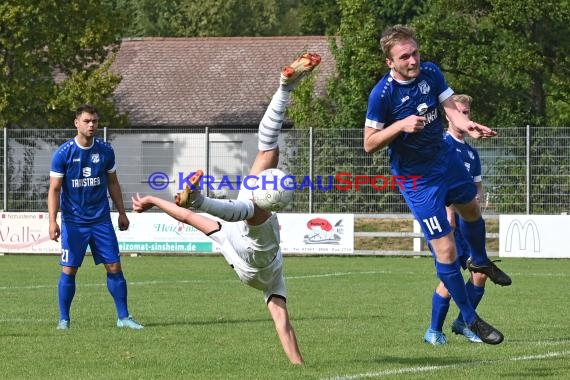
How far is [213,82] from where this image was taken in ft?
156

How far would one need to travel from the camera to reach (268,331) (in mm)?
11680

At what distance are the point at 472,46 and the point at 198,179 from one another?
25863mm

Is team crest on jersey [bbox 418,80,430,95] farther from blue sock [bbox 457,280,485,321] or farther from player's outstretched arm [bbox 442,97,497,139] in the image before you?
blue sock [bbox 457,280,485,321]

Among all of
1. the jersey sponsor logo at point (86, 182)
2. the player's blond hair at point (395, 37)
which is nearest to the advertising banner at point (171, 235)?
the jersey sponsor logo at point (86, 182)

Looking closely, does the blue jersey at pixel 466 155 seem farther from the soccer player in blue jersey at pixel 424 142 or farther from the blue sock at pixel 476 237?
the soccer player in blue jersey at pixel 424 142

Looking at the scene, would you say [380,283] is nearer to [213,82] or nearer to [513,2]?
[513,2]

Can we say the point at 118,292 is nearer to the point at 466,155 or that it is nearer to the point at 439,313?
the point at 439,313

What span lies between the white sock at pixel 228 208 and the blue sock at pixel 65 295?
4.66m

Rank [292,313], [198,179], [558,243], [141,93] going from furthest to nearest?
[141,93], [558,243], [292,313], [198,179]

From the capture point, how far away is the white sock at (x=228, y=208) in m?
7.74

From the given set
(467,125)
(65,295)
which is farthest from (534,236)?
(467,125)

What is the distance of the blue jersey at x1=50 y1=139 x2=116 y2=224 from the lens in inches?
495

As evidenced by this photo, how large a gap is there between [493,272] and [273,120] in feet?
8.60

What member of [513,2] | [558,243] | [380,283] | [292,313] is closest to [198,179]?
[292,313]
